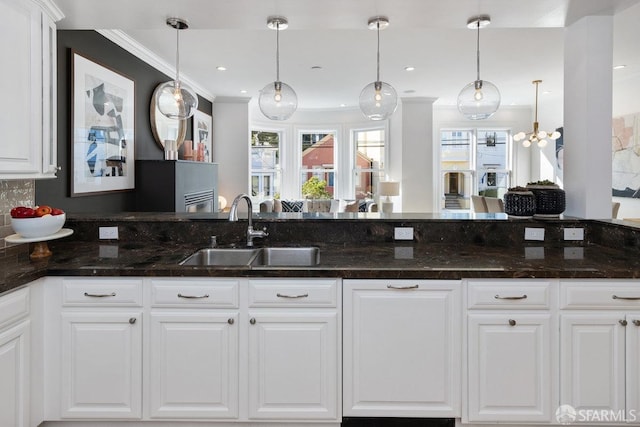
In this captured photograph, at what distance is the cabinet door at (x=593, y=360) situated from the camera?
1.87 meters

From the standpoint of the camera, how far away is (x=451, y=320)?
193cm

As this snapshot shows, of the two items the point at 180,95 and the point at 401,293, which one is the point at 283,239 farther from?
the point at 180,95

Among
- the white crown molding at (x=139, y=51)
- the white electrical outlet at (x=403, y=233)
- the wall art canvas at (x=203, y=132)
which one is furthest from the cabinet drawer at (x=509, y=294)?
the wall art canvas at (x=203, y=132)

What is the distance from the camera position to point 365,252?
2.34 metres

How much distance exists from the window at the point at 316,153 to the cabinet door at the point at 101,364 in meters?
6.78

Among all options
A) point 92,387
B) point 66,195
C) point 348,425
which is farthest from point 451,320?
point 66,195

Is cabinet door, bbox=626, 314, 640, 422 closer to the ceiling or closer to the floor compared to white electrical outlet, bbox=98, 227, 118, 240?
closer to the floor

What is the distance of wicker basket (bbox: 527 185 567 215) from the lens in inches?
106

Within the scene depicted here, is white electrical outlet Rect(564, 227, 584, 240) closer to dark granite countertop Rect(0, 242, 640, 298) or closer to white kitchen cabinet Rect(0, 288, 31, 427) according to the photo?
dark granite countertop Rect(0, 242, 640, 298)

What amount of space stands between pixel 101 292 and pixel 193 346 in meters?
0.50

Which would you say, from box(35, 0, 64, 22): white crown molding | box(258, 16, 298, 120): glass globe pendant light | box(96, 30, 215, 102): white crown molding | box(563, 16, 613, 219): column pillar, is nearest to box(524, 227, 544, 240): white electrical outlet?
box(563, 16, 613, 219): column pillar

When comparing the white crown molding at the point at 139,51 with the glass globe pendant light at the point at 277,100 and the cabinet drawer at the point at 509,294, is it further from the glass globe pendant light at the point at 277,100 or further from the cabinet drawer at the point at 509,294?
the cabinet drawer at the point at 509,294

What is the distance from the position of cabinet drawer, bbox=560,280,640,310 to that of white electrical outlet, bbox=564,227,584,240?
76 centimetres

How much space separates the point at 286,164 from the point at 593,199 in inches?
254
